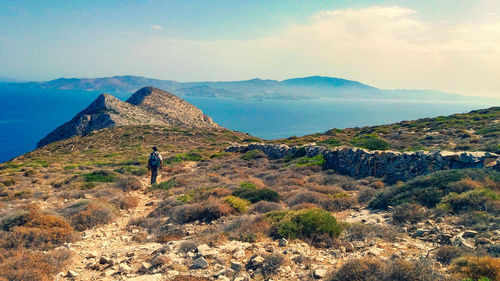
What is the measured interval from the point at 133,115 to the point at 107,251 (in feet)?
210

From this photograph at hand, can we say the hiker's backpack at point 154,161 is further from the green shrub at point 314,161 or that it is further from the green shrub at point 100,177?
the green shrub at point 314,161

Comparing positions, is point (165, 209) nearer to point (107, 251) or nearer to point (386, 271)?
point (107, 251)

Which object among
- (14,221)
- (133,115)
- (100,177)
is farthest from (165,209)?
(133,115)

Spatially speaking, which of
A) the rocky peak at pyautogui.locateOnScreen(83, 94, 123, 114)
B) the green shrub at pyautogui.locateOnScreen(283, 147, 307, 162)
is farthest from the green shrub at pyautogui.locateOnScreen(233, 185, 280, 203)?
the rocky peak at pyautogui.locateOnScreen(83, 94, 123, 114)

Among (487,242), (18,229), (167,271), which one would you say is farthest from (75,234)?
(487,242)

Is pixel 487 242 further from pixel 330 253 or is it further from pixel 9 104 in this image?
pixel 9 104

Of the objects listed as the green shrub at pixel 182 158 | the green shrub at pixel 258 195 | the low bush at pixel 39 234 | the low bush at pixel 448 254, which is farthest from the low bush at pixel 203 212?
the green shrub at pixel 182 158

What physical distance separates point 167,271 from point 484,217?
7.44m

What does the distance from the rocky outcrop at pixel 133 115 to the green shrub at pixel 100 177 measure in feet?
140

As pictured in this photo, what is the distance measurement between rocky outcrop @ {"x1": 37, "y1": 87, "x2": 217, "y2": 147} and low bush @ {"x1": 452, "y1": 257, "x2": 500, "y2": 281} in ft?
203

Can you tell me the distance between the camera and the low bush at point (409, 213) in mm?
7812

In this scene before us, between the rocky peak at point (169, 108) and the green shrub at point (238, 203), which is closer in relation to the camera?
the green shrub at point (238, 203)

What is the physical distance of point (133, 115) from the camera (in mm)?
66375

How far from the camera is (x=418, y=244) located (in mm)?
6293
